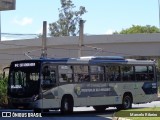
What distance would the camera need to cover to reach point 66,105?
75.4 feet

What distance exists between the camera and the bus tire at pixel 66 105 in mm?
22808

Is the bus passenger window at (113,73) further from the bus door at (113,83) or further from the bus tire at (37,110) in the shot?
the bus tire at (37,110)

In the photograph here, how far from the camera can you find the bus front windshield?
22.0 meters

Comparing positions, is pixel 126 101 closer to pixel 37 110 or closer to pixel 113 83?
pixel 113 83

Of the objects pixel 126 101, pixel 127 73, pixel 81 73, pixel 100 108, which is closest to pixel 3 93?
pixel 100 108

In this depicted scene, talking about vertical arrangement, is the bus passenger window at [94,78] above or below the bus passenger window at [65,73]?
below

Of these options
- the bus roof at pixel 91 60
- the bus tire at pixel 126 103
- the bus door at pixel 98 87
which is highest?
the bus roof at pixel 91 60

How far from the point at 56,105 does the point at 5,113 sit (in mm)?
2398

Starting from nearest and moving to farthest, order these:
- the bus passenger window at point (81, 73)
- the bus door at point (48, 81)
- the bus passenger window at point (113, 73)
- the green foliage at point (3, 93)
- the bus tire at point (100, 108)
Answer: the bus door at point (48, 81), the bus passenger window at point (81, 73), the bus passenger window at point (113, 73), the bus tire at point (100, 108), the green foliage at point (3, 93)

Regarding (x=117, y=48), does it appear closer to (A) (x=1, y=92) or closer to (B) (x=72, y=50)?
(B) (x=72, y=50)

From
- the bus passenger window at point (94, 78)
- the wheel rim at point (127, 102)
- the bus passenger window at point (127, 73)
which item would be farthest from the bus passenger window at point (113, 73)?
the wheel rim at point (127, 102)

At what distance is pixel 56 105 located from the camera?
22422mm

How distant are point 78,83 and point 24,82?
284 centimetres

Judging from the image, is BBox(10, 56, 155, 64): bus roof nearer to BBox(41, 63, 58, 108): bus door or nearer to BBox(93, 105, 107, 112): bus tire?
BBox(41, 63, 58, 108): bus door
